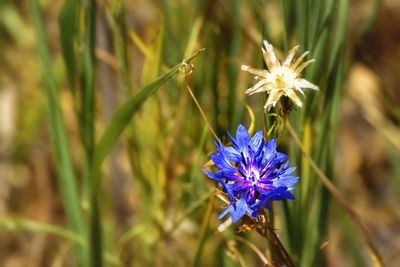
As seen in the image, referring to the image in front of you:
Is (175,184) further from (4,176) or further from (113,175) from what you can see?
(4,176)

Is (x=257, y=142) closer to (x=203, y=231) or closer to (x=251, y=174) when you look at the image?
(x=251, y=174)

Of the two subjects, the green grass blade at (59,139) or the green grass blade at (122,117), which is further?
the green grass blade at (59,139)

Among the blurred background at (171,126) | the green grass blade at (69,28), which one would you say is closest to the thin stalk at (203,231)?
the blurred background at (171,126)

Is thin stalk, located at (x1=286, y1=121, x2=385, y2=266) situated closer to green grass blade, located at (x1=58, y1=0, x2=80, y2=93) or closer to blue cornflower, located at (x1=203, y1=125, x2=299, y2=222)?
blue cornflower, located at (x1=203, y1=125, x2=299, y2=222)

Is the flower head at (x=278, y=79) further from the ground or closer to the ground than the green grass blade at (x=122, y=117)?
closer to the ground

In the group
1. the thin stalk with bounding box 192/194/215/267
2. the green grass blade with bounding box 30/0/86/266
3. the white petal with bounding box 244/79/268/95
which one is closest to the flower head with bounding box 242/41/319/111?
the white petal with bounding box 244/79/268/95

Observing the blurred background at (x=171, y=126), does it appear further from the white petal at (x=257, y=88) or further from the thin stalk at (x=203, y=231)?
the white petal at (x=257, y=88)
